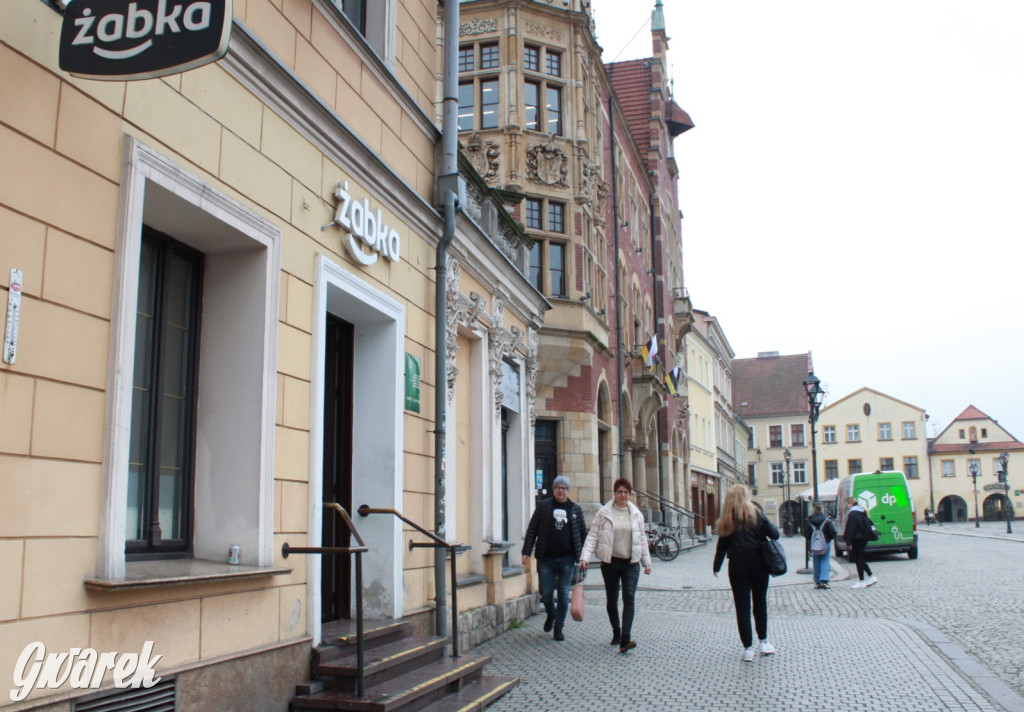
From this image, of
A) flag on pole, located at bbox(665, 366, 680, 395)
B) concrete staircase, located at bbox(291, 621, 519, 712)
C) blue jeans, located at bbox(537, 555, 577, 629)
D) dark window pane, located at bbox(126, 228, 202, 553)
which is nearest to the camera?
dark window pane, located at bbox(126, 228, 202, 553)

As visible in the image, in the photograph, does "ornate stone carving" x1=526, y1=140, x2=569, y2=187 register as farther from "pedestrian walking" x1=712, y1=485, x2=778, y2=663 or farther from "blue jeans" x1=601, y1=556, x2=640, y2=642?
"pedestrian walking" x1=712, y1=485, x2=778, y2=663

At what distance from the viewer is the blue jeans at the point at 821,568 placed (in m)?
17.8

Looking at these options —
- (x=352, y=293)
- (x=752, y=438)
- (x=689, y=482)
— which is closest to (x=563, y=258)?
(x=352, y=293)

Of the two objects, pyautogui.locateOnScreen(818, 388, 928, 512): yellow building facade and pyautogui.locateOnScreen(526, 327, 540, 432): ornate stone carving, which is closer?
pyautogui.locateOnScreen(526, 327, 540, 432): ornate stone carving

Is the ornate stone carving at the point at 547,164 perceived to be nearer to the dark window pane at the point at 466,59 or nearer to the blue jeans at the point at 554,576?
the dark window pane at the point at 466,59

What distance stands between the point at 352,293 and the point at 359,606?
2742mm

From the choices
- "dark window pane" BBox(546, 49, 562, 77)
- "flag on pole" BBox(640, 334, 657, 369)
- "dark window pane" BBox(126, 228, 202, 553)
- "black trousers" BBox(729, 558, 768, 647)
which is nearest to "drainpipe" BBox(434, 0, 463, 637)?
"black trousers" BBox(729, 558, 768, 647)

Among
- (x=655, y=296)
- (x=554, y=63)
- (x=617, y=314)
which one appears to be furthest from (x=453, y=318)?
(x=655, y=296)

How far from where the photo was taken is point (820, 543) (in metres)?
17.7

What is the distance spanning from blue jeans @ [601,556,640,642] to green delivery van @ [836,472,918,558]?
56.5 ft

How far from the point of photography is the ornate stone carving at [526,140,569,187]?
24.2 metres

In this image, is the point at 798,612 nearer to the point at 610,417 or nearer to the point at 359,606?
the point at 359,606

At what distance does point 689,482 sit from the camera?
148 feet

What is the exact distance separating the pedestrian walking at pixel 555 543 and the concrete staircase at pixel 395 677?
303cm
